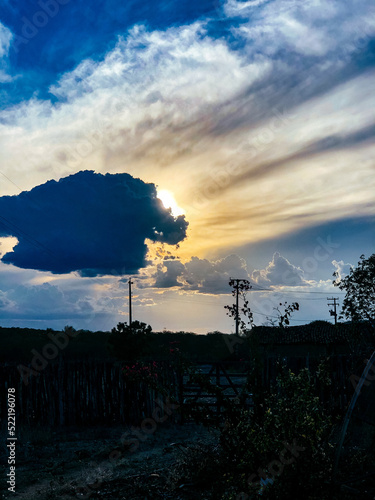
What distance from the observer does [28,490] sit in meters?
6.81

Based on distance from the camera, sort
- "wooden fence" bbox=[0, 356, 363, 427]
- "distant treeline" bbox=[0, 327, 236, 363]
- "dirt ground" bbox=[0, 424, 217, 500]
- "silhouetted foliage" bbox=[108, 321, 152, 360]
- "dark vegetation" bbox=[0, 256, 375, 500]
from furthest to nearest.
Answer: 1. "distant treeline" bbox=[0, 327, 236, 363]
2. "silhouetted foliage" bbox=[108, 321, 152, 360]
3. "wooden fence" bbox=[0, 356, 363, 427]
4. "dirt ground" bbox=[0, 424, 217, 500]
5. "dark vegetation" bbox=[0, 256, 375, 500]

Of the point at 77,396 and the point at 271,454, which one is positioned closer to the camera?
the point at 271,454

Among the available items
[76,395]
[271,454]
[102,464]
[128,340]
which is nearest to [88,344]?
[128,340]

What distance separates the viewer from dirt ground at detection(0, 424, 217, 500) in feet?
21.2

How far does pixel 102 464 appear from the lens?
7.99 metres

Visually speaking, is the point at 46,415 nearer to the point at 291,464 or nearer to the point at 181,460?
the point at 181,460

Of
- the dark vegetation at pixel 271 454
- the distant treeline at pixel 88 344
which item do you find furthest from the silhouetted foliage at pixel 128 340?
the dark vegetation at pixel 271 454

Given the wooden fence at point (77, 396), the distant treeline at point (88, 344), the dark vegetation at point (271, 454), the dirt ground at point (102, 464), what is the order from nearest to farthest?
the dark vegetation at point (271, 454)
the dirt ground at point (102, 464)
the wooden fence at point (77, 396)
the distant treeline at point (88, 344)

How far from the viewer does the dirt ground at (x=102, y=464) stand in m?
6.46

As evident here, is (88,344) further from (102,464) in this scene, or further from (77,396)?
(102,464)

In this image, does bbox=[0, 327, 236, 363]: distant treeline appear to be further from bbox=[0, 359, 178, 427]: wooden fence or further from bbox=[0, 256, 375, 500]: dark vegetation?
bbox=[0, 256, 375, 500]: dark vegetation

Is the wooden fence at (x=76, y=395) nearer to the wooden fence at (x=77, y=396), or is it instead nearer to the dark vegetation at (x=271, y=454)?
the wooden fence at (x=77, y=396)

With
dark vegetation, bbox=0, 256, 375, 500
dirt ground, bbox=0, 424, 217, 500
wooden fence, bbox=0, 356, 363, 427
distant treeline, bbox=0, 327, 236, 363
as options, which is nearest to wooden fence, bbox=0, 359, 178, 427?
wooden fence, bbox=0, 356, 363, 427

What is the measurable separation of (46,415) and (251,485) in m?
7.34
